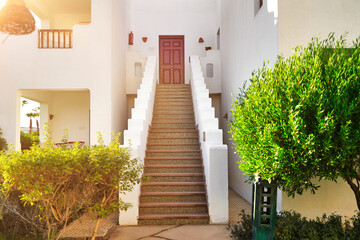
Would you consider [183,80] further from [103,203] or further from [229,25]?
[103,203]

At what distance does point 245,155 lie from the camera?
437 cm

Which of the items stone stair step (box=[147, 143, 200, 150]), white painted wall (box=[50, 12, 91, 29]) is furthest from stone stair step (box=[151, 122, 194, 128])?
white painted wall (box=[50, 12, 91, 29])

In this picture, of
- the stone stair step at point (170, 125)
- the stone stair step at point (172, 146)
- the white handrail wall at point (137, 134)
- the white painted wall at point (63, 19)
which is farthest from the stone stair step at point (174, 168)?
the white painted wall at point (63, 19)

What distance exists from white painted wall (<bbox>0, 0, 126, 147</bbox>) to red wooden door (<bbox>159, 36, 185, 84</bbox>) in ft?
16.6

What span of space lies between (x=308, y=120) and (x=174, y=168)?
13.1 ft

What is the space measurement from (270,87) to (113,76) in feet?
20.2

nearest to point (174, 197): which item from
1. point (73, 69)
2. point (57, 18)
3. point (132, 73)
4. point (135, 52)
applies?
point (73, 69)

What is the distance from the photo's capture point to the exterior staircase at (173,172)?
20.5 ft

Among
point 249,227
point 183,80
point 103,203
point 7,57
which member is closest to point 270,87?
point 249,227

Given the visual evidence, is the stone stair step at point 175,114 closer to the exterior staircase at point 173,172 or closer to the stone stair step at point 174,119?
the exterior staircase at point 173,172

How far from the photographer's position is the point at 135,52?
11.9 m

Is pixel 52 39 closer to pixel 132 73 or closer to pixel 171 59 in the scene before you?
pixel 132 73

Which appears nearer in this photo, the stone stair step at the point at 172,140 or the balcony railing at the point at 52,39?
the stone stair step at the point at 172,140

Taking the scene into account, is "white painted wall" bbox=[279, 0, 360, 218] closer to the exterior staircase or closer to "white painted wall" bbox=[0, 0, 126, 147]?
the exterior staircase
